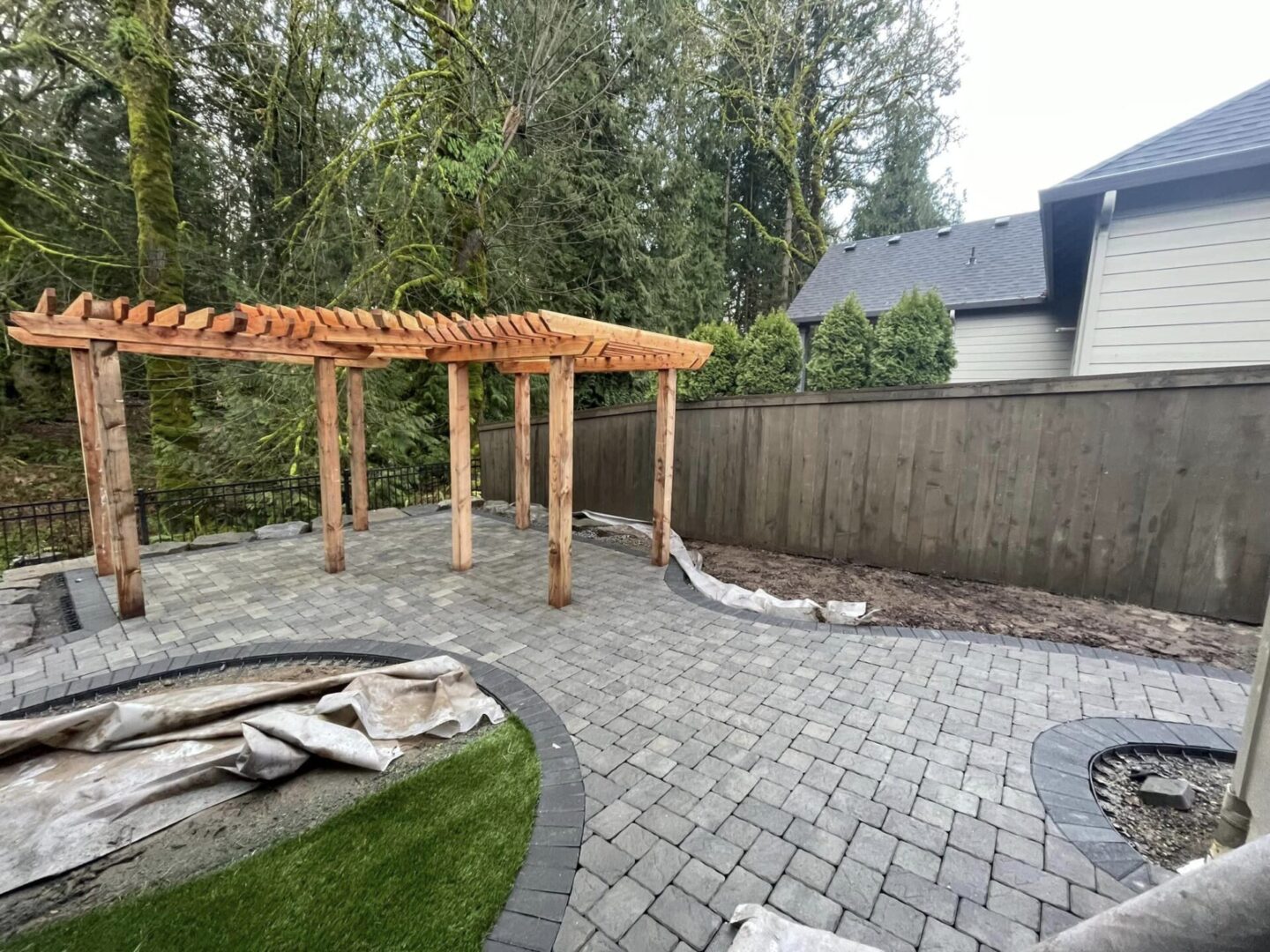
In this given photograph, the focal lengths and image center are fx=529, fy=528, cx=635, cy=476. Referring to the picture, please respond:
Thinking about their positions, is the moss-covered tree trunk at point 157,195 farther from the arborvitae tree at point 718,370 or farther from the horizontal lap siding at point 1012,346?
the horizontal lap siding at point 1012,346

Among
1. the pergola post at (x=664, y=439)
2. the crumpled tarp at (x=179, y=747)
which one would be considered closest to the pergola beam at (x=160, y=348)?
the crumpled tarp at (x=179, y=747)

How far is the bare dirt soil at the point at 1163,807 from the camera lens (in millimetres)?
2062

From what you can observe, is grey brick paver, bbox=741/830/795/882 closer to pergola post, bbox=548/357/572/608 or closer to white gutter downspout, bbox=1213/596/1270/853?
white gutter downspout, bbox=1213/596/1270/853

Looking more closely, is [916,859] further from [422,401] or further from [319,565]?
[422,401]

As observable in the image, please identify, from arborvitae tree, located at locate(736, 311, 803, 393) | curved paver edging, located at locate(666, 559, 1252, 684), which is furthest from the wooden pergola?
arborvitae tree, located at locate(736, 311, 803, 393)

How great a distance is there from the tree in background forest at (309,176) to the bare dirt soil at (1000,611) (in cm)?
608

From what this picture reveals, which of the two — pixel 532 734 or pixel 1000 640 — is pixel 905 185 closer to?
pixel 1000 640

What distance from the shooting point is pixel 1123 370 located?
17.6 ft

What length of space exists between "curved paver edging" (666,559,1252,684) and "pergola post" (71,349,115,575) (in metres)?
4.95

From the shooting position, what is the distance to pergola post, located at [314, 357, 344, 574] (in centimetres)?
495

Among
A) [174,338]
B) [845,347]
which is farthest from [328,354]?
[845,347]

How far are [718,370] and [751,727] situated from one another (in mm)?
5362

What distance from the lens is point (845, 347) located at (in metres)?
6.71

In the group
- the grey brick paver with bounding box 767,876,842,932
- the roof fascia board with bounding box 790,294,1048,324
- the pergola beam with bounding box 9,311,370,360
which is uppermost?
the roof fascia board with bounding box 790,294,1048,324
